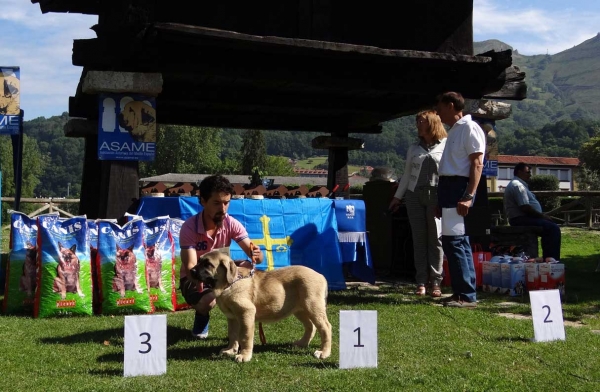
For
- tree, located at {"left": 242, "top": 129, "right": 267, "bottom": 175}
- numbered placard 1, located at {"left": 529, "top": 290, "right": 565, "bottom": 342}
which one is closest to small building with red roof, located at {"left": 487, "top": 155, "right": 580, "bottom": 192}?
tree, located at {"left": 242, "top": 129, "right": 267, "bottom": 175}

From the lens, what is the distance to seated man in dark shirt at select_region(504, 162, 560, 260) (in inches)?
417

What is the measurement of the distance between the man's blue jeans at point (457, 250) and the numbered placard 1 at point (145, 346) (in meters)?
3.68

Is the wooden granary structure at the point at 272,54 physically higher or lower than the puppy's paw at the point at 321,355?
higher

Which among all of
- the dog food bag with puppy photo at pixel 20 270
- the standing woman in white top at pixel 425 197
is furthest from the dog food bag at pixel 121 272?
the standing woman in white top at pixel 425 197

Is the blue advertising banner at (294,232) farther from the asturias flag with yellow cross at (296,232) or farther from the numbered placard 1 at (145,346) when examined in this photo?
the numbered placard 1 at (145,346)

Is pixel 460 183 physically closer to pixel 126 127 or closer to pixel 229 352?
pixel 229 352

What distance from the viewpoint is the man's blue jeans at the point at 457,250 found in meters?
7.28

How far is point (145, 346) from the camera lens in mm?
4449

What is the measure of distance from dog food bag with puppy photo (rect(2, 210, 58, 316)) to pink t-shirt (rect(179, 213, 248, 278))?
2.23 metres

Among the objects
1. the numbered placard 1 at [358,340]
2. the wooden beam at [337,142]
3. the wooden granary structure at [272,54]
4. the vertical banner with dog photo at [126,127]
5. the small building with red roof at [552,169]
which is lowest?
the numbered placard 1 at [358,340]

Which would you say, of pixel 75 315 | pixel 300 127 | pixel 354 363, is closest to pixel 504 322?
pixel 354 363

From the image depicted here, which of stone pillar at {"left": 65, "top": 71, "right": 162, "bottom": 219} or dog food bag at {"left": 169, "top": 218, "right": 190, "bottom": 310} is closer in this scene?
dog food bag at {"left": 169, "top": 218, "right": 190, "bottom": 310}

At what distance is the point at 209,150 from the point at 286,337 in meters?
90.7

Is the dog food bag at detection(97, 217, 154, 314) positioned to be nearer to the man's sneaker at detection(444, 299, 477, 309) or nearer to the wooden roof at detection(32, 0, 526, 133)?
the wooden roof at detection(32, 0, 526, 133)
